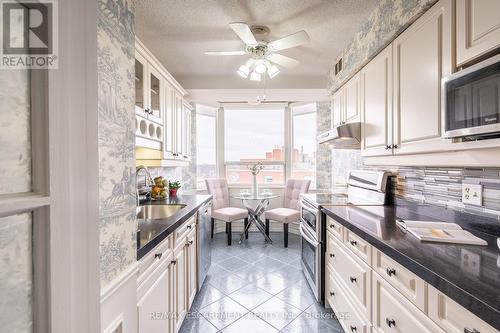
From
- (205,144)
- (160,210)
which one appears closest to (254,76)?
(160,210)

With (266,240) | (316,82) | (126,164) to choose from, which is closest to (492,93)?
(126,164)

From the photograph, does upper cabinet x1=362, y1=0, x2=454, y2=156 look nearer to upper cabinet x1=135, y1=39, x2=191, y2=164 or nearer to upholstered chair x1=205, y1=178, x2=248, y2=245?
upper cabinet x1=135, y1=39, x2=191, y2=164

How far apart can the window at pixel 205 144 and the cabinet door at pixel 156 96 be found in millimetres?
1903

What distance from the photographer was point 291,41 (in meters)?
1.88

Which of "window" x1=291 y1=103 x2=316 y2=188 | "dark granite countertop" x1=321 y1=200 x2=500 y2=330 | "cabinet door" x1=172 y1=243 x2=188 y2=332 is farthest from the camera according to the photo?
"window" x1=291 y1=103 x2=316 y2=188

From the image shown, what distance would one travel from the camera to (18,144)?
1.39ft

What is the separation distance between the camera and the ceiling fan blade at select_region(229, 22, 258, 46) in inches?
65.3

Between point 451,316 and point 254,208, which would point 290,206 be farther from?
point 451,316

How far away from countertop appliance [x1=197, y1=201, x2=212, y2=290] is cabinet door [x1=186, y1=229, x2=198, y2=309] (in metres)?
0.09

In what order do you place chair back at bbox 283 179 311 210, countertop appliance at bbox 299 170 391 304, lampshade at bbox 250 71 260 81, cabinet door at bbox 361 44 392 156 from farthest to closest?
chair back at bbox 283 179 311 210 < lampshade at bbox 250 71 260 81 < countertop appliance at bbox 299 170 391 304 < cabinet door at bbox 361 44 392 156

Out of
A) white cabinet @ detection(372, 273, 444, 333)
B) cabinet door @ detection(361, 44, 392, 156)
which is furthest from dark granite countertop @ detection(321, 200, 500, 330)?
cabinet door @ detection(361, 44, 392, 156)

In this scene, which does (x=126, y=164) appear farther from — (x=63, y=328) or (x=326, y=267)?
(x=326, y=267)

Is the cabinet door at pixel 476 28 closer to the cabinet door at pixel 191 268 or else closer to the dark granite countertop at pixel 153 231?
the dark granite countertop at pixel 153 231

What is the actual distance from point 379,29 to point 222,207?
3199 mm
